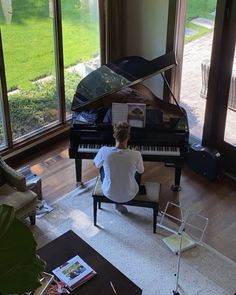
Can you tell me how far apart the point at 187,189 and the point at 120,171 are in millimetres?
1367

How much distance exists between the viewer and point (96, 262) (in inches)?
150

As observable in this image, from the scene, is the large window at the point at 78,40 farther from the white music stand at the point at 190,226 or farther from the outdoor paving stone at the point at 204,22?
the white music stand at the point at 190,226

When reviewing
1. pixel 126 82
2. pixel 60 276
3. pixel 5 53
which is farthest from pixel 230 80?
pixel 60 276

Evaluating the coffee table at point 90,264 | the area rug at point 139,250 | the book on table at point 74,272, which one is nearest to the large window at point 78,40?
the area rug at point 139,250

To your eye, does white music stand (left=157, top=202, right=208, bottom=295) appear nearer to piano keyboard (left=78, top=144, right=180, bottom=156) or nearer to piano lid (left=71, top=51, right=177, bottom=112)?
piano keyboard (left=78, top=144, right=180, bottom=156)

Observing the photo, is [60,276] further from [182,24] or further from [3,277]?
[182,24]

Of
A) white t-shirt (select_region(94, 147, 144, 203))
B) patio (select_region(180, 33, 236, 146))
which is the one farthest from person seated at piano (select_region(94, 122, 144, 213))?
patio (select_region(180, 33, 236, 146))

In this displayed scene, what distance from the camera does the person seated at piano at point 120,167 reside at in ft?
14.1

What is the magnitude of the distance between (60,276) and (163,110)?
214 centimetres

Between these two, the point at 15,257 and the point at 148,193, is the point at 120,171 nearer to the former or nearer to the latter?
the point at 148,193

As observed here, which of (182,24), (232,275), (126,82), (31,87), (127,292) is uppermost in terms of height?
(182,24)

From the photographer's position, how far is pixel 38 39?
568cm

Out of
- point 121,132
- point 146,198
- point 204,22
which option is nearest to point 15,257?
point 121,132

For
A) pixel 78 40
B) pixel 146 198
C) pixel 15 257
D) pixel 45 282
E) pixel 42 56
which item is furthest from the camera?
pixel 78 40
